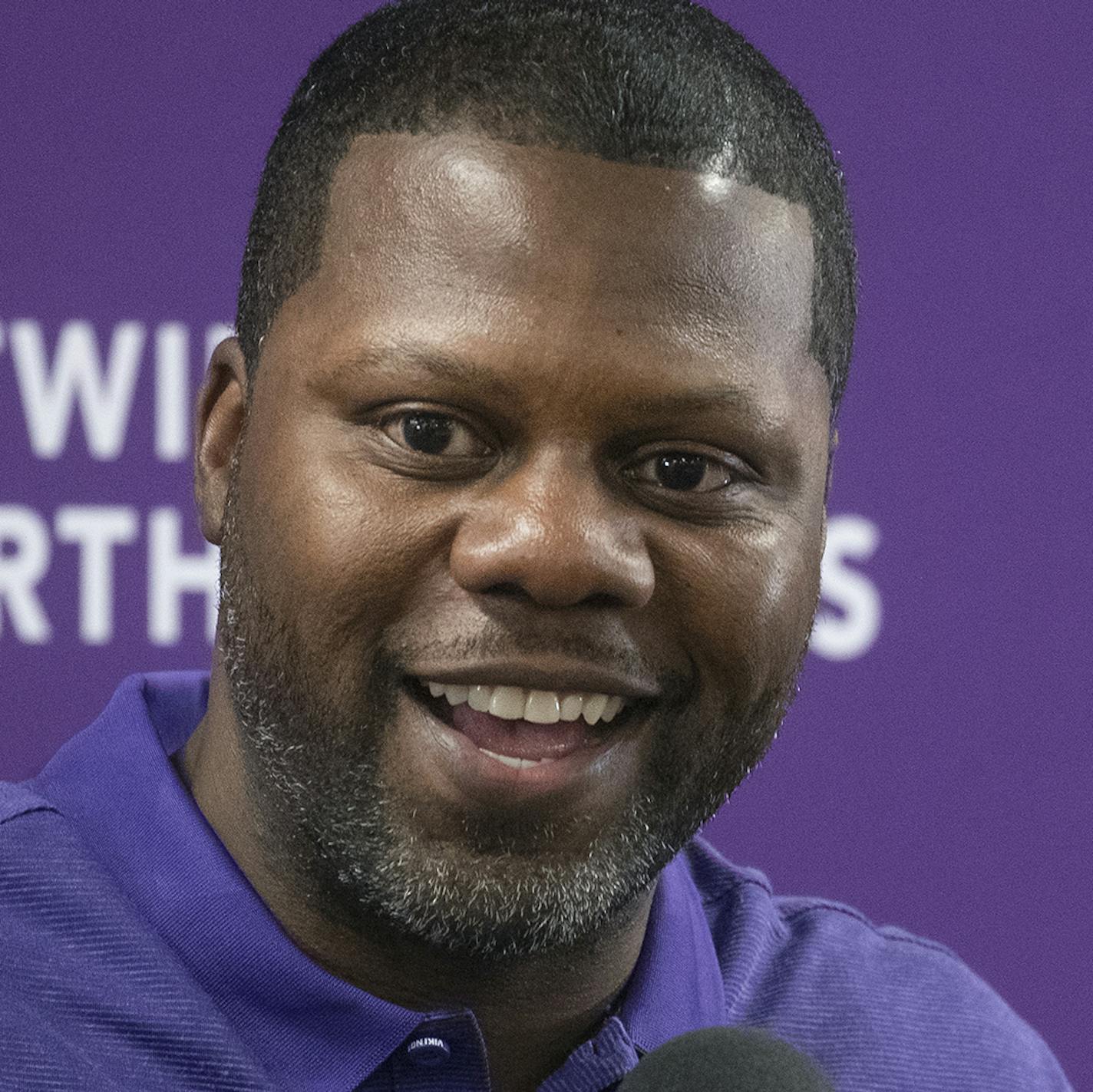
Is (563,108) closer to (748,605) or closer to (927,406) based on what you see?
(748,605)

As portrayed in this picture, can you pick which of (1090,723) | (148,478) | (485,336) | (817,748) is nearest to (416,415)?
(485,336)

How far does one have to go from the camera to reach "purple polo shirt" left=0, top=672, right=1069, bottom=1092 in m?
1.01

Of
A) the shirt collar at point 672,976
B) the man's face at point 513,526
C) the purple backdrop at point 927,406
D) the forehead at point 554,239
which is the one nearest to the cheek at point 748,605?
the man's face at point 513,526

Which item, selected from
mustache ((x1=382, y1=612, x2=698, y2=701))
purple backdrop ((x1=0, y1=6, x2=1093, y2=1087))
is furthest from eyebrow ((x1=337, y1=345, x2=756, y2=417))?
purple backdrop ((x1=0, y1=6, x2=1093, y2=1087))

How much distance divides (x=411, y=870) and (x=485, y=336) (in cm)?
29

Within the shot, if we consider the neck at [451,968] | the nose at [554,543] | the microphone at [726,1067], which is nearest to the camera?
the microphone at [726,1067]

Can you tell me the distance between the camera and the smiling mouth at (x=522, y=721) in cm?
100

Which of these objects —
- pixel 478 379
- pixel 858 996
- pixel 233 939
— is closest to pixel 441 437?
pixel 478 379

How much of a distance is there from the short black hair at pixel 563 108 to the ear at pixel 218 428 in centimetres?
2

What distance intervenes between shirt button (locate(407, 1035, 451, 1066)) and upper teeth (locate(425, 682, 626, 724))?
196mm

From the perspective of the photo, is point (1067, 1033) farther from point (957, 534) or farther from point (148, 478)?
point (148, 478)

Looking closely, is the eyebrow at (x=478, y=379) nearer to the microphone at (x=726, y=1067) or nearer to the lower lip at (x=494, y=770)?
the lower lip at (x=494, y=770)

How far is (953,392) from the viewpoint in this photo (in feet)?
7.01

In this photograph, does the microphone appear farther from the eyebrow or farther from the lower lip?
the eyebrow
